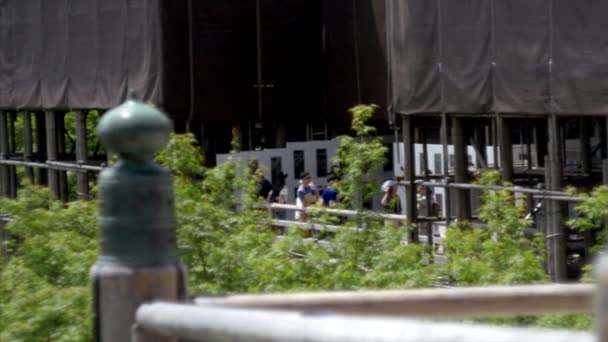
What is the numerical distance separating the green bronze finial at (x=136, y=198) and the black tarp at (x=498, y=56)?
720 inches

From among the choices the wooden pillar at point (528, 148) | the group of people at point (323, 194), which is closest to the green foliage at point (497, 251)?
the group of people at point (323, 194)

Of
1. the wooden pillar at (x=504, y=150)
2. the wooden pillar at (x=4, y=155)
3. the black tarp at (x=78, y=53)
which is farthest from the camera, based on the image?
the wooden pillar at (x=4, y=155)

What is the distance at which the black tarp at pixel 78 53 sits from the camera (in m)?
33.8

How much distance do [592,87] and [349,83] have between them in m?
12.6

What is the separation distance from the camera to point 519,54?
23891 millimetres

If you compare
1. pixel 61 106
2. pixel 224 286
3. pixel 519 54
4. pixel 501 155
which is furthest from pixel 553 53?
pixel 61 106

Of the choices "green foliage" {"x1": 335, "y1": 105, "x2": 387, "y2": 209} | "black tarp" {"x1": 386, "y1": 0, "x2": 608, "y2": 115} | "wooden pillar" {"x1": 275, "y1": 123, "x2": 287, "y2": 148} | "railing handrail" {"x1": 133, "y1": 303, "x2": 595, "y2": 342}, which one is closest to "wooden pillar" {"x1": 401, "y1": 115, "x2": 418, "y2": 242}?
"black tarp" {"x1": 386, "y1": 0, "x2": 608, "y2": 115}

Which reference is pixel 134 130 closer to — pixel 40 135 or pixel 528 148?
pixel 528 148

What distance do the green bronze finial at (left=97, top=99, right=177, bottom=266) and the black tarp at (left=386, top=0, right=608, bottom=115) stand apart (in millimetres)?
18282

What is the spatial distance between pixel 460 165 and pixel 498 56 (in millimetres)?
2981

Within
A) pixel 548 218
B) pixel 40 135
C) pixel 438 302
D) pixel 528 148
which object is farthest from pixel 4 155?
pixel 438 302

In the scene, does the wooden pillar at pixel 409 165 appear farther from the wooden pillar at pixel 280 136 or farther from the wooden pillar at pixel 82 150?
the wooden pillar at pixel 82 150

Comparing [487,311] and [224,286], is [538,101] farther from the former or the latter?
[487,311]

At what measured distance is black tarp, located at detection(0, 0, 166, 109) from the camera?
33812 mm
